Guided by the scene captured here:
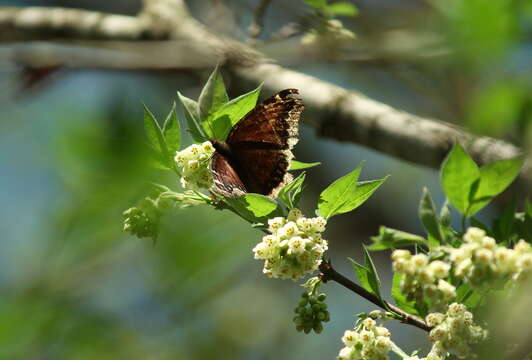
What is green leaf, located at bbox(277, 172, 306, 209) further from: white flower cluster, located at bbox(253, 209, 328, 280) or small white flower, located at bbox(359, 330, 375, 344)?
small white flower, located at bbox(359, 330, 375, 344)

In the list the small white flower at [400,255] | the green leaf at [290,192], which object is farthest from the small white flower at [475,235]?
the green leaf at [290,192]

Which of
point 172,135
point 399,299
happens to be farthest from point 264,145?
point 399,299

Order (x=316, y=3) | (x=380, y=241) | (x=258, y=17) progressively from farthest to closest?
(x=258, y=17) → (x=316, y=3) → (x=380, y=241)

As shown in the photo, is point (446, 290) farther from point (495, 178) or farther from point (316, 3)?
point (316, 3)

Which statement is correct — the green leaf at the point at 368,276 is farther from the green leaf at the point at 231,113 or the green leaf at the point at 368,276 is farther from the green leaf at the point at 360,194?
the green leaf at the point at 231,113

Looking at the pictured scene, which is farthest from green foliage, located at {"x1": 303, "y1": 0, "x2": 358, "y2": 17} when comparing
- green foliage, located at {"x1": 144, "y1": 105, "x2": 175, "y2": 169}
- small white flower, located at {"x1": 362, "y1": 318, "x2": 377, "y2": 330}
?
small white flower, located at {"x1": 362, "y1": 318, "x2": 377, "y2": 330}

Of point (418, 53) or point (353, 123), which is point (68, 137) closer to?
point (418, 53)

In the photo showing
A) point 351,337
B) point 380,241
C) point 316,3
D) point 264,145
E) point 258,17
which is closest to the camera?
point 380,241
